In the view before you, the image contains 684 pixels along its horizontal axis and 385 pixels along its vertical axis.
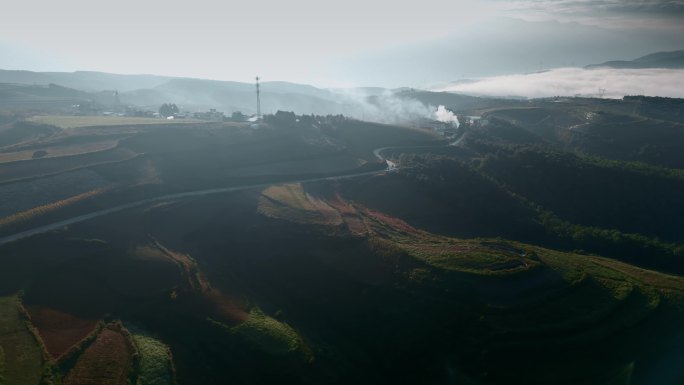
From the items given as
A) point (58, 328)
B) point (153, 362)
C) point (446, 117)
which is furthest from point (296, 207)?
point (446, 117)

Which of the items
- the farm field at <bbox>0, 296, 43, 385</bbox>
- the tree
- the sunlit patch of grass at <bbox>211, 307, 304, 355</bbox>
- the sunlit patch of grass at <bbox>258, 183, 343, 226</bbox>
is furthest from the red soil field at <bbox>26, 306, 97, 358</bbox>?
the tree

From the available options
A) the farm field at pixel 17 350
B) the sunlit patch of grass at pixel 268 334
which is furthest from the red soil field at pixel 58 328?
the sunlit patch of grass at pixel 268 334

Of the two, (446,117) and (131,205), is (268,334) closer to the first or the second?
(131,205)

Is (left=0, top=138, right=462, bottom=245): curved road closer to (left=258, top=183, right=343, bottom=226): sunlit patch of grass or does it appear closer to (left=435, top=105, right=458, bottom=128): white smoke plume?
(left=258, top=183, right=343, bottom=226): sunlit patch of grass

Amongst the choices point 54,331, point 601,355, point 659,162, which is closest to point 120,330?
point 54,331

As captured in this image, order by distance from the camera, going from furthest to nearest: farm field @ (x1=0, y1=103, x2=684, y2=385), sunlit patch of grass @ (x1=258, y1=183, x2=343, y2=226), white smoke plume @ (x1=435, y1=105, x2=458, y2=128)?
white smoke plume @ (x1=435, y1=105, x2=458, y2=128), sunlit patch of grass @ (x1=258, y1=183, x2=343, y2=226), farm field @ (x1=0, y1=103, x2=684, y2=385)

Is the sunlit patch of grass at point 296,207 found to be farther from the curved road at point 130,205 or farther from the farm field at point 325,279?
the curved road at point 130,205

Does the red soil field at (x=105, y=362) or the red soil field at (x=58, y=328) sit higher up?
the red soil field at (x=58, y=328)
